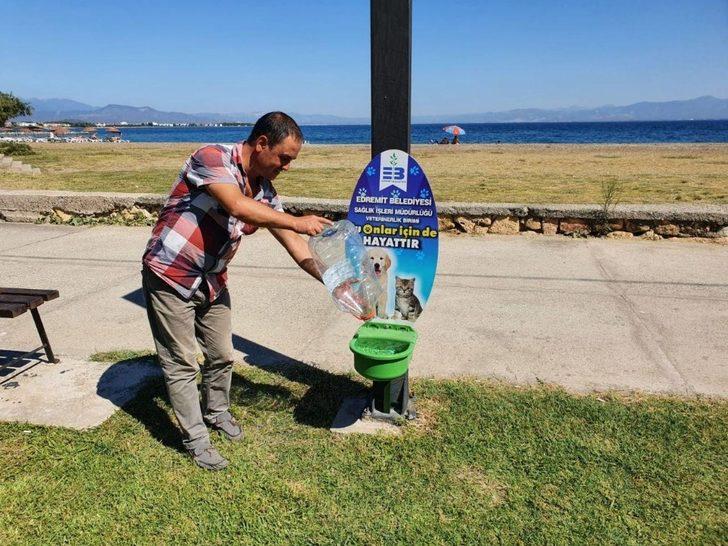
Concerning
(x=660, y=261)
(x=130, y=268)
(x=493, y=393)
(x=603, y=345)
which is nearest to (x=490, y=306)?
(x=603, y=345)

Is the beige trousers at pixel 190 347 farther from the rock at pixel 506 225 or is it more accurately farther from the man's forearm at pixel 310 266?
the rock at pixel 506 225

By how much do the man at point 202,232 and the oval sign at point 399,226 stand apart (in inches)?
20.8

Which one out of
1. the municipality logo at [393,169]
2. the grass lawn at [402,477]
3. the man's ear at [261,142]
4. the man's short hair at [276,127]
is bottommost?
the grass lawn at [402,477]

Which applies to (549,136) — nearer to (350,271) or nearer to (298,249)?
(350,271)

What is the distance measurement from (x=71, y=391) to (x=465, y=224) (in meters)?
5.42

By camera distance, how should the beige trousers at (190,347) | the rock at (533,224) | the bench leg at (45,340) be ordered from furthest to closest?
the rock at (533,224), the bench leg at (45,340), the beige trousers at (190,347)

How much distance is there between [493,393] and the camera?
3627 millimetres

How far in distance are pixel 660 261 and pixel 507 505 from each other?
4.76 meters

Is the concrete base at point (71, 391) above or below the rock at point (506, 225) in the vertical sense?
below

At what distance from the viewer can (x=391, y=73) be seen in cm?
310

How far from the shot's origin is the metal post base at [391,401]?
3.33 metres

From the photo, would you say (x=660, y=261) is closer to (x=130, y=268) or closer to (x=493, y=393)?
Result: (x=493, y=393)

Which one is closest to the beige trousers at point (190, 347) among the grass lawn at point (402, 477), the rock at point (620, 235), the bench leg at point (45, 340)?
the grass lawn at point (402, 477)

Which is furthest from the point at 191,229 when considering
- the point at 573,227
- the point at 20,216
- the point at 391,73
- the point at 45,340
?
the point at 20,216
